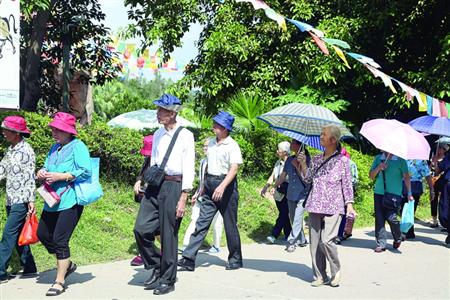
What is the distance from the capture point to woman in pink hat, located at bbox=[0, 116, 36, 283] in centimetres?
664

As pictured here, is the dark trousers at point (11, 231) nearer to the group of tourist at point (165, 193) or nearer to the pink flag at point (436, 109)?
the group of tourist at point (165, 193)

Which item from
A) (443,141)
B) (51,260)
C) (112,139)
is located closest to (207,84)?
(112,139)

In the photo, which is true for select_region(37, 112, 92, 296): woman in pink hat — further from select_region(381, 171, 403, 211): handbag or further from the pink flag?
the pink flag

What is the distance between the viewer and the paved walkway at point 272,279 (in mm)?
6352

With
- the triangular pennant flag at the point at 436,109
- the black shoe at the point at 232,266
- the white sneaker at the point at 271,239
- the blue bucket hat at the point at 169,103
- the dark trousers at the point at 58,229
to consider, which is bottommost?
the white sneaker at the point at 271,239

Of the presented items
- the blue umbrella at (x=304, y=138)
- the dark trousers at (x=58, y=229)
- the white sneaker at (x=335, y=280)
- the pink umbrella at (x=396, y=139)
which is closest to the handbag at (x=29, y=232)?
the dark trousers at (x=58, y=229)

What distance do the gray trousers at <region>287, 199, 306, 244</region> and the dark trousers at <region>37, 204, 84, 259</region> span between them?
355 centimetres

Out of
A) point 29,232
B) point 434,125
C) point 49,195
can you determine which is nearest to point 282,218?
point 434,125

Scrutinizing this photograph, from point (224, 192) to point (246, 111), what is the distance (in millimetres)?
6430

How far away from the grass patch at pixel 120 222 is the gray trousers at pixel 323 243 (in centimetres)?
252

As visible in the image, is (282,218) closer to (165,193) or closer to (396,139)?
(396,139)

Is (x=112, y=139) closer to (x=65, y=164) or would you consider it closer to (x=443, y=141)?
(x=65, y=164)

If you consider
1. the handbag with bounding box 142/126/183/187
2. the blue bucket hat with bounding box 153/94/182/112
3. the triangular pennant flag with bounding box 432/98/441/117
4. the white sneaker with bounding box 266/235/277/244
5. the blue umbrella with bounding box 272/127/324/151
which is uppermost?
the triangular pennant flag with bounding box 432/98/441/117

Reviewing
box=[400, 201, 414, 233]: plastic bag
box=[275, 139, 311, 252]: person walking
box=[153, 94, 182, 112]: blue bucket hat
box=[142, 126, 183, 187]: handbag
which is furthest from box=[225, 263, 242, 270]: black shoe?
box=[400, 201, 414, 233]: plastic bag
